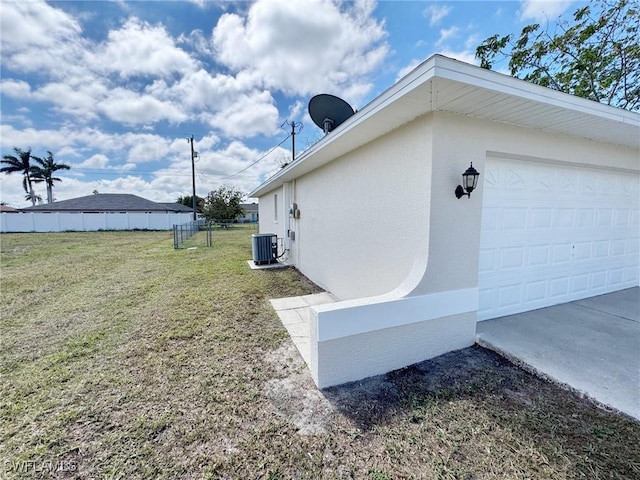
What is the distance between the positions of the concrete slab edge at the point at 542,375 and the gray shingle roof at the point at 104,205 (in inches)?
1388

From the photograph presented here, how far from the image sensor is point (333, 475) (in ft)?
5.48

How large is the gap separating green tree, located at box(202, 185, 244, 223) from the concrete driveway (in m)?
30.6

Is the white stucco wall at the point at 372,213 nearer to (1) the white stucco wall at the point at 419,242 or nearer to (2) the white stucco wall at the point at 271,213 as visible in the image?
(1) the white stucco wall at the point at 419,242

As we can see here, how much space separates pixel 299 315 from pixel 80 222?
28.7 meters

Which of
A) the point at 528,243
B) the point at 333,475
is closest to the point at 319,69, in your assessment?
the point at 528,243

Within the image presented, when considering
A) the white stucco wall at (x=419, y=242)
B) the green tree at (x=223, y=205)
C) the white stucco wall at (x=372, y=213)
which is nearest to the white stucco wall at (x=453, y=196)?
the white stucco wall at (x=419, y=242)

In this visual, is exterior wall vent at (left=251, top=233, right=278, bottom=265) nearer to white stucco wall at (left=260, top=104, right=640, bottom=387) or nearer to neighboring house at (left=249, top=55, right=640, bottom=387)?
neighboring house at (left=249, top=55, right=640, bottom=387)

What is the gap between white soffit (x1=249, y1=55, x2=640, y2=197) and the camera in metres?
2.24

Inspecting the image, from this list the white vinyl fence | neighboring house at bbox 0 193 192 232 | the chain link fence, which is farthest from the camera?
neighboring house at bbox 0 193 192 232

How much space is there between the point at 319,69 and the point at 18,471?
995 centimetres

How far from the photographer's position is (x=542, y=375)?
2518 mm

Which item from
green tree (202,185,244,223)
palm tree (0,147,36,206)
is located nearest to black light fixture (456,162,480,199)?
green tree (202,185,244,223)

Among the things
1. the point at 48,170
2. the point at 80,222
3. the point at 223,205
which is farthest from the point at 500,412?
the point at 48,170

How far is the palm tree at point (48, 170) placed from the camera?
33.8m
